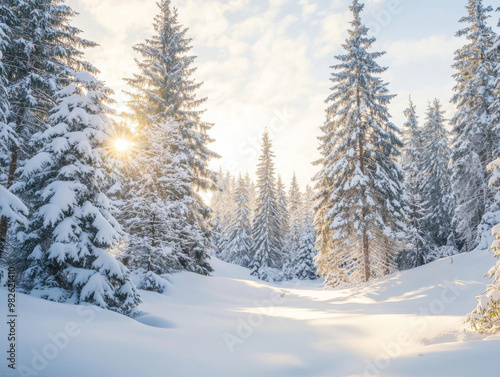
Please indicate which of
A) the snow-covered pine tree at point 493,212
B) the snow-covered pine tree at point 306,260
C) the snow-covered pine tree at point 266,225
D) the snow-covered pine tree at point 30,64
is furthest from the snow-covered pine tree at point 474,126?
the snow-covered pine tree at point 30,64

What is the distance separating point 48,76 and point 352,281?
19.7m

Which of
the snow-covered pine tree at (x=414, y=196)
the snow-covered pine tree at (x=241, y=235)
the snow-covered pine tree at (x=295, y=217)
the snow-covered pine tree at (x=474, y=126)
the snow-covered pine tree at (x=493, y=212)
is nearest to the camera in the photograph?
the snow-covered pine tree at (x=493, y=212)

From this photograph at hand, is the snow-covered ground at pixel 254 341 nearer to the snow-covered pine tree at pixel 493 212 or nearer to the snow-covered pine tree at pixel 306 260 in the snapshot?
the snow-covered pine tree at pixel 493 212

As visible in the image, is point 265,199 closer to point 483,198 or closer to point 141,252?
point 483,198

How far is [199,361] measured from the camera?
4.92 meters

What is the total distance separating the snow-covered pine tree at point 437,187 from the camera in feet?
86.7

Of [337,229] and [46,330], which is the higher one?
[337,229]

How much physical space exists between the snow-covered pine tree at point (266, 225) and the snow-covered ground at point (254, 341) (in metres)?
25.4

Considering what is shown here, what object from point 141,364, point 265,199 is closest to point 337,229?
point 141,364

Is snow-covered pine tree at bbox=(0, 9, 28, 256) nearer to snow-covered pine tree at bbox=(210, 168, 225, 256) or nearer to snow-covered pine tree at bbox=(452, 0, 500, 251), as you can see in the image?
snow-covered pine tree at bbox=(452, 0, 500, 251)

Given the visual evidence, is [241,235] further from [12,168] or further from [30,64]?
[30,64]

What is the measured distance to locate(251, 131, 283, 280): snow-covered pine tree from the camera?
35.5m

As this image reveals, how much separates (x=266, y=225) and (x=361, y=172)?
21016 millimetres

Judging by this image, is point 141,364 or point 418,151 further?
point 418,151
